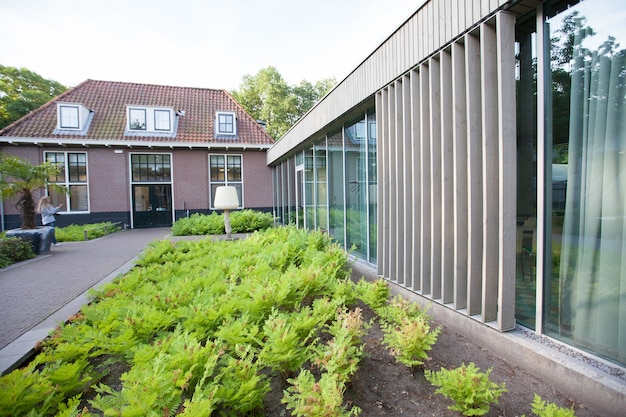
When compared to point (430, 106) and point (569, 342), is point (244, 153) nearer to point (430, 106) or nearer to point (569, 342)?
point (430, 106)

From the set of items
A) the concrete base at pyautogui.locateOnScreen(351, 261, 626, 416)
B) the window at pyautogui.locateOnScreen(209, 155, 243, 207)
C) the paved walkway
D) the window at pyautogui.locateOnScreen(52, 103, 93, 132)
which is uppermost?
Answer: the window at pyautogui.locateOnScreen(52, 103, 93, 132)

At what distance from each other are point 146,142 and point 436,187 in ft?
55.1

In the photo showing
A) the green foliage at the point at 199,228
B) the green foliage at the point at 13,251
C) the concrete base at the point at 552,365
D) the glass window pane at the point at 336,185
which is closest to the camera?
the concrete base at the point at 552,365

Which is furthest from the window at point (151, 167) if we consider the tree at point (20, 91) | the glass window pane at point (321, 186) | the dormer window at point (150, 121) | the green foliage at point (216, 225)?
the tree at point (20, 91)

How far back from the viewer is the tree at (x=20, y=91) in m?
25.6

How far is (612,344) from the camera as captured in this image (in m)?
2.23

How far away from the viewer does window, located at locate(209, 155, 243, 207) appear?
60.1ft

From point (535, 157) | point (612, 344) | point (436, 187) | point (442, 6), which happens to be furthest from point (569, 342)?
point (442, 6)

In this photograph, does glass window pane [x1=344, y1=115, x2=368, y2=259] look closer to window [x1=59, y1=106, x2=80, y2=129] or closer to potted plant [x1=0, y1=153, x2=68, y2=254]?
potted plant [x1=0, y1=153, x2=68, y2=254]

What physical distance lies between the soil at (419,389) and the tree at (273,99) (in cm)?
3101

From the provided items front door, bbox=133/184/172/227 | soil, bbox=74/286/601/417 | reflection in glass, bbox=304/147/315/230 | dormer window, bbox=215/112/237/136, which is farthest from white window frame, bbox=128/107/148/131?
soil, bbox=74/286/601/417

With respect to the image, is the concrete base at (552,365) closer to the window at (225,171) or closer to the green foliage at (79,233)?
the green foliage at (79,233)

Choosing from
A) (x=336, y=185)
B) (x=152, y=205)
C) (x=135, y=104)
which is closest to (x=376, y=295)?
(x=336, y=185)

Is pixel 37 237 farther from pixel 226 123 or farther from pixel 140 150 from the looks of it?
pixel 226 123
